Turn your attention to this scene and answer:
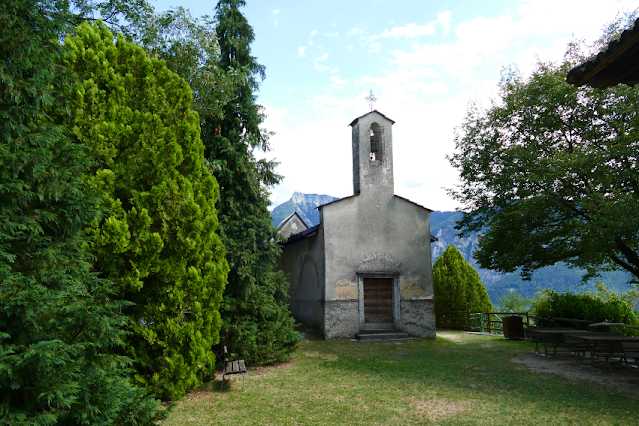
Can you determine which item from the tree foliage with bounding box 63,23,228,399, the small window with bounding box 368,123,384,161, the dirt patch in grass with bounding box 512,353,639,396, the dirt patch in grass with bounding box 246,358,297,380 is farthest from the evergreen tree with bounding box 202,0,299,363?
the dirt patch in grass with bounding box 512,353,639,396

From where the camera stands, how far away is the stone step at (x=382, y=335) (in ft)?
45.3

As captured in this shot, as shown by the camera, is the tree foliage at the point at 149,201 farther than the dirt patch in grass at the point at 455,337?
No

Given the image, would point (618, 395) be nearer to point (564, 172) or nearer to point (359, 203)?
point (564, 172)

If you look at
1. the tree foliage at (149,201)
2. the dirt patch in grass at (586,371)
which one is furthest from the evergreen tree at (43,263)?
the dirt patch in grass at (586,371)

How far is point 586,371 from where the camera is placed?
29.2ft

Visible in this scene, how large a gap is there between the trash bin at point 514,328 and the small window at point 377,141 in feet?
26.8

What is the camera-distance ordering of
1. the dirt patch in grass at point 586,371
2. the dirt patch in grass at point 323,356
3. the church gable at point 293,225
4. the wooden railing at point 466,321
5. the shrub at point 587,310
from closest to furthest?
the dirt patch in grass at point 586,371 → the dirt patch in grass at point 323,356 → the shrub at point 587,310 → the wooden railing at point 466,321 → the church gable at point 293,225

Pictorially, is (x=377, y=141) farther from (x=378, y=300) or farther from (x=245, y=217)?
(x=245, y=217)

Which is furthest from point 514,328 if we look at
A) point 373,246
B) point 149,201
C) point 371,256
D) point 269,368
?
point 149,201

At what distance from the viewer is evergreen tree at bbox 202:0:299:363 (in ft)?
32.0

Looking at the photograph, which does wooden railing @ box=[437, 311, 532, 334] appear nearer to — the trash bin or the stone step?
the trash bin

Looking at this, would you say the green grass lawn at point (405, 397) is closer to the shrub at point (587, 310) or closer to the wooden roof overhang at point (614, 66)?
the wooden roof overhang at point (614, 66)

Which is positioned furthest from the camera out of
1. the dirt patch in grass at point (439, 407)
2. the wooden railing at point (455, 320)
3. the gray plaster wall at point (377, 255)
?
the wooden railing at point (455, 320)

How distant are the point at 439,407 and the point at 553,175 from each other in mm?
8795
